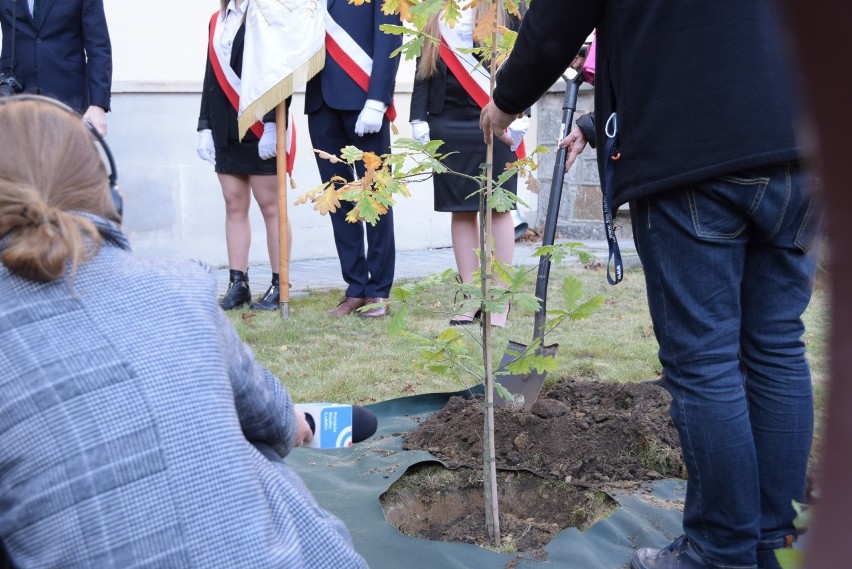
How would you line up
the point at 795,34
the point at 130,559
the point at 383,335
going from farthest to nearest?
1. the point at 383,335
2. the point at 130,559
3. the point at 795,34

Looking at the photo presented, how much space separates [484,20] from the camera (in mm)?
2299

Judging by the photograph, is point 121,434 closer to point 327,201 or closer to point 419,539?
point 419,539

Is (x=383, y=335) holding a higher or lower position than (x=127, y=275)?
lower

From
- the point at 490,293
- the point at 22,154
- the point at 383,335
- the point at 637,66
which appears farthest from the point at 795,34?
the point at 383,335

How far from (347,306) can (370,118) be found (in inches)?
43.7

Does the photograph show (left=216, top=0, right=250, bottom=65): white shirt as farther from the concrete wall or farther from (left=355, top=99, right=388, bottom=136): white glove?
the concrete wall

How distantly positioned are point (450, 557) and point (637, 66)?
50.1 inches

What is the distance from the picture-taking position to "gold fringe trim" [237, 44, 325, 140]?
518 centimetres

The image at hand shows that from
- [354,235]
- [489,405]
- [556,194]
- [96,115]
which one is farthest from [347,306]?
[489,405]

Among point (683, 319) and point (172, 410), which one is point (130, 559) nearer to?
point (172, 410)

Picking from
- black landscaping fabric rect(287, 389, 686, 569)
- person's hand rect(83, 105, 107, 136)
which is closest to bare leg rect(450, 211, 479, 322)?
black landscaping fabric rect(287, 389, 686, 569)

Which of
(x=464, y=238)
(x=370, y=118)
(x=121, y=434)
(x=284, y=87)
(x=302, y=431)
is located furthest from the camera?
(x=284, y=87)

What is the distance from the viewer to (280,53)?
17.0 feet

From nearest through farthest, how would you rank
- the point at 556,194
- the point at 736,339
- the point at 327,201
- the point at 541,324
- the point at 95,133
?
1. the point at 95,133
2. the point at 736,339
3. the point at 327,201
4. the point at 541,324
5. the point at 556,194
